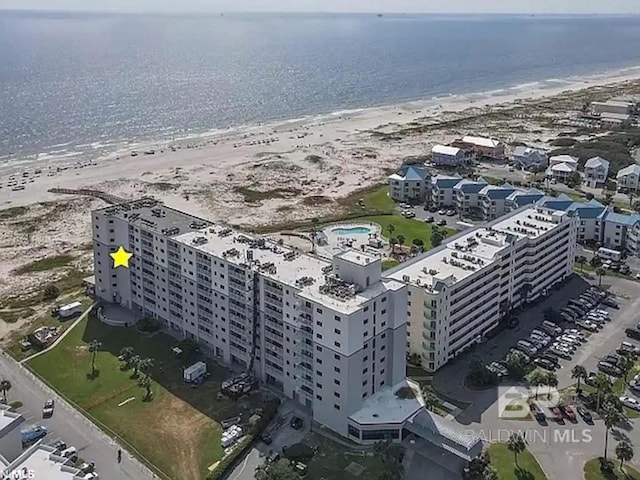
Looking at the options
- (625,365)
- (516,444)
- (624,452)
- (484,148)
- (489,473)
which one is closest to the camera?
(489,473)

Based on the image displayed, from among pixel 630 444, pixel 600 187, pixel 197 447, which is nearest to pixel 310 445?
pixel 197 447

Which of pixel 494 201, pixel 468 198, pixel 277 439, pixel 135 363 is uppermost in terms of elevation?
pixel 494 201

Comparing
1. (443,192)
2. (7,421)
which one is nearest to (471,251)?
(443,192)

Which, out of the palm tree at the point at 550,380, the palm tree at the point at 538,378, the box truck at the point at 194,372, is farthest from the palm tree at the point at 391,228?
the palm tree at the point at 550,380

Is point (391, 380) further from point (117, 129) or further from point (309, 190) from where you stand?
point (117, 129)

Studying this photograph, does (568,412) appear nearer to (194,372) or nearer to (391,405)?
(391,405)

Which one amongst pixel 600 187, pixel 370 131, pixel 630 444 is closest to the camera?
pixel 630 444

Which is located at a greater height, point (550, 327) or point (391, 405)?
point (391, 405)

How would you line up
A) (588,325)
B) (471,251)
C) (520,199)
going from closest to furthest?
(588,325) < (471,251) < (520,199)
